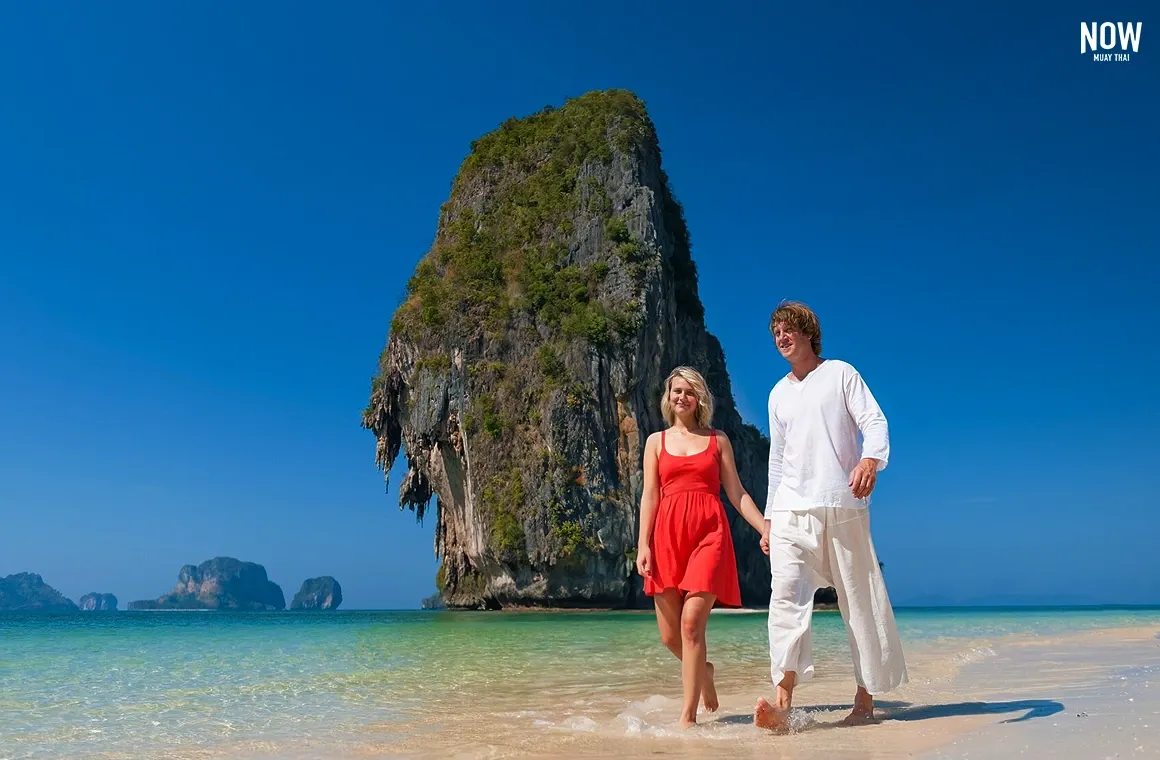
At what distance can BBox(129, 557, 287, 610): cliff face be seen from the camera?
16725 centimetres

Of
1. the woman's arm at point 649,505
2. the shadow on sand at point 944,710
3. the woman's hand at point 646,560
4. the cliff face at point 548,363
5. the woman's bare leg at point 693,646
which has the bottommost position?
the shadow on sand at point 944,710

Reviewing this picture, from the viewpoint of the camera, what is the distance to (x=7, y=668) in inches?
353

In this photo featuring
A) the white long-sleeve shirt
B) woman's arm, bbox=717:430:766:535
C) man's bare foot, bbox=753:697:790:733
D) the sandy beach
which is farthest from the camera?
woman's arm, bbox=717:430:766:535

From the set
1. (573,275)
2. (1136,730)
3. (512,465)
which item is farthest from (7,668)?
(573,275)

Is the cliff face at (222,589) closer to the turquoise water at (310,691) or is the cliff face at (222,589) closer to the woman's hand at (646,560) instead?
the turquoise water at (310,691)

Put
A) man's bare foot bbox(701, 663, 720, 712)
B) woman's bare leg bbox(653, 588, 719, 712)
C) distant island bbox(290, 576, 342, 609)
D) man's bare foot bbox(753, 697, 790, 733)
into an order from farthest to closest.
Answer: distant island bbox(290, 576, 342, 609) < man's bare foot bbox(701, 663, 720, 712) < woman's bare leg bbox(653, 588, 719, 712) < man's bare foot bbox(753, 697, 790, 733)

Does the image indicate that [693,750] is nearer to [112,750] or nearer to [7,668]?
[112,750]

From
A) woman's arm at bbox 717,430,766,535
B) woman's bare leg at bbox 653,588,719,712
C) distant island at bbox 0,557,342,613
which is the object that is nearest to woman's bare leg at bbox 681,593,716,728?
woman's bare leg at bbox 653,588,719,712

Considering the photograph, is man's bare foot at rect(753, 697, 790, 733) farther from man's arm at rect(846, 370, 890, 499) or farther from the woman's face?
the woman's face

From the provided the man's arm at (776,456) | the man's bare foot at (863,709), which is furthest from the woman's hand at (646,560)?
the man's bare foot at (863,709)

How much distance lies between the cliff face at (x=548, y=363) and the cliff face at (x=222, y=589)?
145 m

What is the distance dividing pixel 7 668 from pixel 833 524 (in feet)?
29.5

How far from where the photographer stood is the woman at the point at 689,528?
3932 millimetres

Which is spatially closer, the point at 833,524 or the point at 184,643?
the point at 833,524
